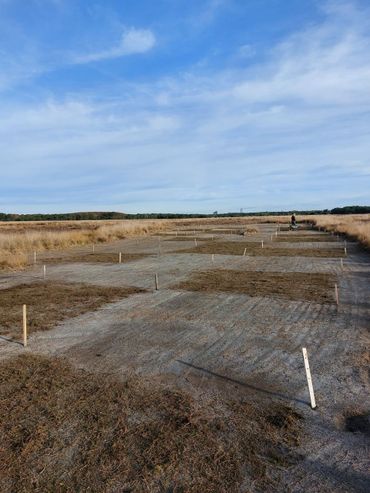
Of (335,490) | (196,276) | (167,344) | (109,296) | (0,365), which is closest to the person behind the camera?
(335,490)

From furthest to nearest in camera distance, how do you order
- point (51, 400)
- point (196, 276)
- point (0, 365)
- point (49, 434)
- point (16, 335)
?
1. point (196, 276)
2. point (16, 335)
3. point (0, 365)
4. point (51, 400)
5. point (49, 434)

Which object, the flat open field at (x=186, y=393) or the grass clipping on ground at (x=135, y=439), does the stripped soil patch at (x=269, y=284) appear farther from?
the grass clipping on ground at (x=135, y=439)

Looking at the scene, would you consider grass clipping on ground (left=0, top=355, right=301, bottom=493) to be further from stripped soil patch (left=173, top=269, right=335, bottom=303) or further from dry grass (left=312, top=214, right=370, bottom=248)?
dry grass (left=312, top=214, right=370, bottom=248)

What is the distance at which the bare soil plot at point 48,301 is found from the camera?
31.9 ft

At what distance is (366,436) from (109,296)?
9343mm

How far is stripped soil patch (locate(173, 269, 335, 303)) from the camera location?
493 inches

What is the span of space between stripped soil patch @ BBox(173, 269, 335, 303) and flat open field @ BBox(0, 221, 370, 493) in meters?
0.20

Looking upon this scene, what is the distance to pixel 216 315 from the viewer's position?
10195 millimetres

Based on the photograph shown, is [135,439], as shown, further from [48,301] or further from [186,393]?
[48,301]

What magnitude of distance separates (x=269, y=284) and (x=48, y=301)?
287 inches

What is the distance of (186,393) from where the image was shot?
5.76 metres

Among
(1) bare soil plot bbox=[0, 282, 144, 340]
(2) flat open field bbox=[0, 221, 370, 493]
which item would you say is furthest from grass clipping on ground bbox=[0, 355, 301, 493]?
(1) bare soil plot bbox=[0, 282, 144, 340]

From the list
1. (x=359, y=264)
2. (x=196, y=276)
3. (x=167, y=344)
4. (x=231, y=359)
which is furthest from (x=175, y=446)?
(x=359, y=264)

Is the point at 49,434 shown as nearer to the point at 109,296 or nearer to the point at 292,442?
the point at 292,442
